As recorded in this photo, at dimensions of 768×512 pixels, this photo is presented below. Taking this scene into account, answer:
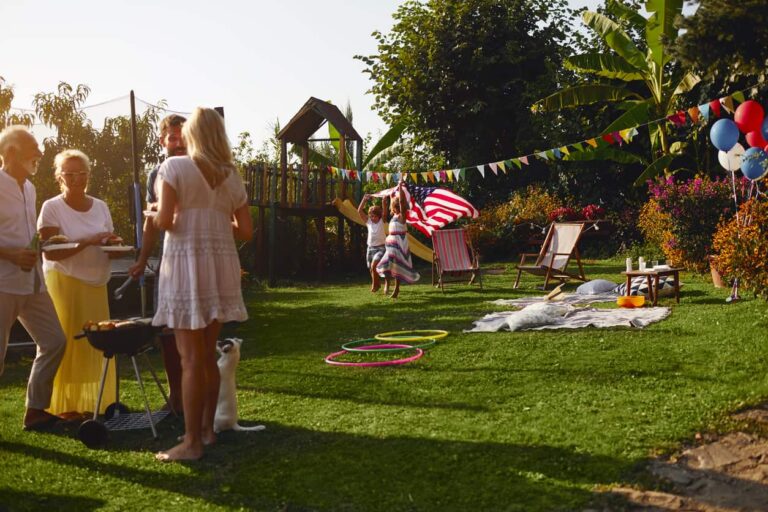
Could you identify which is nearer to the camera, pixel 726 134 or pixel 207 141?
pixel 207 141

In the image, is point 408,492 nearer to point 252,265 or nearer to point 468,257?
point 468,257

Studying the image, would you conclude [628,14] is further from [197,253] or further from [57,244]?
[197,253]

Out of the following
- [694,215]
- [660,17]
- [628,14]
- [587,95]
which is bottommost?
[694,215]

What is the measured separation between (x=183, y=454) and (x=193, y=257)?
1095 millimetres

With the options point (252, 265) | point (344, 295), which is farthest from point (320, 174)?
point (344, 295)

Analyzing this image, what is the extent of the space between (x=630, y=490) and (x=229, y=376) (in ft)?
7.90

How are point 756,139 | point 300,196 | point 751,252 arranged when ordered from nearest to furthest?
1. point 751,252
2. point 756,139
3. point 300,196

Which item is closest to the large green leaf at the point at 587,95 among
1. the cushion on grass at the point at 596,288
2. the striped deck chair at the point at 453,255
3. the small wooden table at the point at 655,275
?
the striped deck chair at the point at 453,255

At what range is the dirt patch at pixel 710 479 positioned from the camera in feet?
10.6

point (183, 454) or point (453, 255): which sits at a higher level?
point (453, 255)

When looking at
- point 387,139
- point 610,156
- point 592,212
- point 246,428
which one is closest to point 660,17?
point 610,156

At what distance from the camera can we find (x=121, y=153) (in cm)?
1274

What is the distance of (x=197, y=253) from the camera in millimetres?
3959

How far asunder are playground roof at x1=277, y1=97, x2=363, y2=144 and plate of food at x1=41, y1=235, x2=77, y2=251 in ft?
45.2
